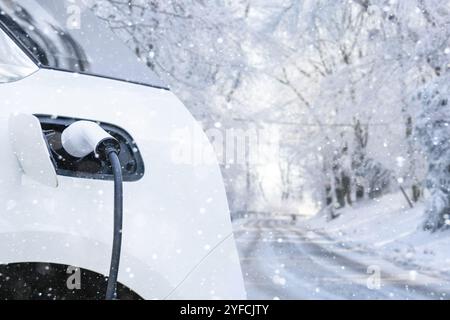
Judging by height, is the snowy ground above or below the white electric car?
below

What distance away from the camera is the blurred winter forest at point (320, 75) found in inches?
408

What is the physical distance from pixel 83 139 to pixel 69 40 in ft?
1.46

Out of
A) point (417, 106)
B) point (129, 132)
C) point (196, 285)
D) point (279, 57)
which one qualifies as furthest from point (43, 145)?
point (417, 106)

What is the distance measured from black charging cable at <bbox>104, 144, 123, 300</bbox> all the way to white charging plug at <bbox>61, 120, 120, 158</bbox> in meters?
0.02

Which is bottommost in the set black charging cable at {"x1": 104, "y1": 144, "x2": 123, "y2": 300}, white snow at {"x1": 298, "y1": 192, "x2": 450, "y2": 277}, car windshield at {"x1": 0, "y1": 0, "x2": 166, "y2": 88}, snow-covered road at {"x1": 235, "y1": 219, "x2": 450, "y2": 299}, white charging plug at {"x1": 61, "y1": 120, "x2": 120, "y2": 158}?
white snow at {"x1": 298, "y1": 192, "x2": 450, "y2": 277}

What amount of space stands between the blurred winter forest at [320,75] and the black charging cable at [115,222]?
6.78 m

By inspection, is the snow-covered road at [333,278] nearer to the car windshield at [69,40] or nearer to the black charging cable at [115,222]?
the car windshield at [69,40]

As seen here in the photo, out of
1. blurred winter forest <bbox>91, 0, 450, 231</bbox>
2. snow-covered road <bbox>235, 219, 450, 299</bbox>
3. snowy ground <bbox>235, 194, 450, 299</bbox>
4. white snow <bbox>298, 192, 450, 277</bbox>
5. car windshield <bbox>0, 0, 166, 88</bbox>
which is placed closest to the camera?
car windshield <bbox>0, 0, 166, 88</bbox>

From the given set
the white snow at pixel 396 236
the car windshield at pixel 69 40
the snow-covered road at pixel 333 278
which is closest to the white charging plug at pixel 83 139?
the car windshield at pixel 69 40

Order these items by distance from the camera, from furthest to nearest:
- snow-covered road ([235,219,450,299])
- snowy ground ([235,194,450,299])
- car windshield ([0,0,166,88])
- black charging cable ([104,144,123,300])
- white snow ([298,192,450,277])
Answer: white snow ([298,192,450,277]) → snowy ground ([235,194,450,299]) → snow-covered road ([235,219,450,299]) → car windshield ([0,0,166,88]) → black charging cable ([104,144,123,300])

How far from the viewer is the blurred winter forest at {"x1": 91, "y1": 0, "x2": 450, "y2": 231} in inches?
408

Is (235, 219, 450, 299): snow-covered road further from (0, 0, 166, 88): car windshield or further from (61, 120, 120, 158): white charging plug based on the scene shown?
(61, 120, 120, 158): white charging plug

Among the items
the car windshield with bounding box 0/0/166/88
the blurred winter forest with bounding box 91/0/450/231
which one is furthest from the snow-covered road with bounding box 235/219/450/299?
the car windshield with bounding box 0/0/166/88
